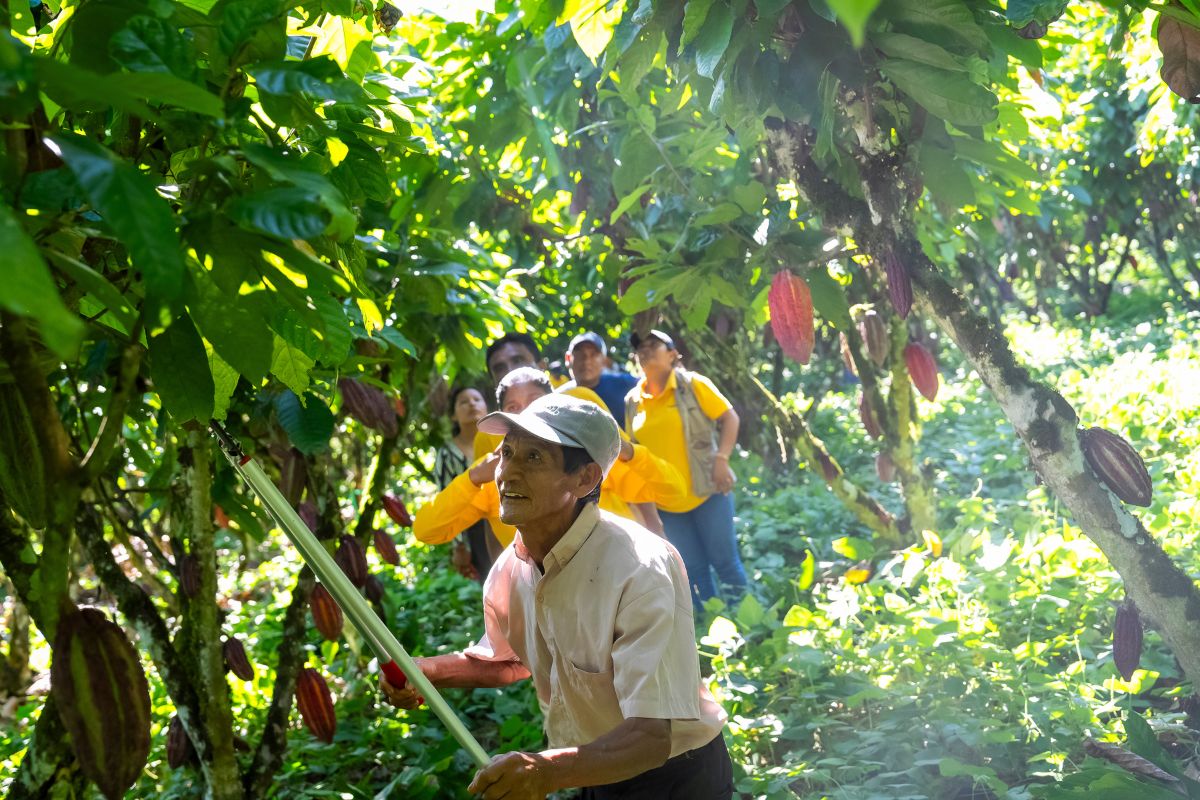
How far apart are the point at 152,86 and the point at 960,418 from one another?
8.32 metres

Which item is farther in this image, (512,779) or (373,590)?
(373,590)

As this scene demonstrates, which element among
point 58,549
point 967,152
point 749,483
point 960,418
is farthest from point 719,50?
point 960,418

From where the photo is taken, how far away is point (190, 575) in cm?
269

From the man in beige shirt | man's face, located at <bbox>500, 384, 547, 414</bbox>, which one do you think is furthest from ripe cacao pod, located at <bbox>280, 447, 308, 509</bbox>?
the man in beige shirt

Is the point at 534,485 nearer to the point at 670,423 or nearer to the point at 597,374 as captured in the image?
the point at 670,423

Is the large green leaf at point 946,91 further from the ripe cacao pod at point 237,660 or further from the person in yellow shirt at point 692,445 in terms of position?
the person in yellow shirt at point 692,445

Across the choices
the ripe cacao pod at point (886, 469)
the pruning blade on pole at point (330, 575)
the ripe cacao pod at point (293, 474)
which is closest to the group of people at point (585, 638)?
the pruning blade on pole at point (330, 575)

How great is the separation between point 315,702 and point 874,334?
7.01 ft

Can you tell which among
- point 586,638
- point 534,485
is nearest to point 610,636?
point 586,638

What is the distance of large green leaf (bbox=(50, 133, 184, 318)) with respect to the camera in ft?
2.59

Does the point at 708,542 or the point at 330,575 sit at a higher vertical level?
the point at 708,542

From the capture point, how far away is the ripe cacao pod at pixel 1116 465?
7.36 ft

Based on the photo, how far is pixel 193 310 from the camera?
1.02 m

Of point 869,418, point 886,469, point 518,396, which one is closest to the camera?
point 518,396
